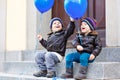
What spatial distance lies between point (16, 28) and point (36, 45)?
2.46 feet

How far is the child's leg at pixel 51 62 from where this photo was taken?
5.08 metres

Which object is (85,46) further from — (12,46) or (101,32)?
(12,46)

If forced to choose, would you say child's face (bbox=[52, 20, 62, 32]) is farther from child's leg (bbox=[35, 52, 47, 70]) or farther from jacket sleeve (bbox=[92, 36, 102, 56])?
jacket sleeve (bbox=[92, 36, 102, 56])

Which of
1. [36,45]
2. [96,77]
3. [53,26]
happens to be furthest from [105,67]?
[36,45]

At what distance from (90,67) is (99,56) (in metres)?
0.87

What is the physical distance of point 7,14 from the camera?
751 centimetres

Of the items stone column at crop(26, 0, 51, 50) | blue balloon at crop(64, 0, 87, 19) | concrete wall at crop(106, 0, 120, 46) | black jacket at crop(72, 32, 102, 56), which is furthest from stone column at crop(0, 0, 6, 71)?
blue balloon at crop(64, 0, 87, 19)

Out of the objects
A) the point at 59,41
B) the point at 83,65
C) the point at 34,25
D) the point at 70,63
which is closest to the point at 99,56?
the point at 59,41

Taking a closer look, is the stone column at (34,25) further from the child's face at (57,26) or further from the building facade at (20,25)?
the child's face at (57,26)

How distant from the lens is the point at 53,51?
5.39 metres

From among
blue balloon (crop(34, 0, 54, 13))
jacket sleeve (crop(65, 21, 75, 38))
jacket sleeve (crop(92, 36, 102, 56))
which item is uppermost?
blue balloon (crop(34, 0, 54, 13))

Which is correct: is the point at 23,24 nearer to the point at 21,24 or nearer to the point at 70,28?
the point at 21,24

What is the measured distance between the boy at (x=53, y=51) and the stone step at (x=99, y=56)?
61 centimetres

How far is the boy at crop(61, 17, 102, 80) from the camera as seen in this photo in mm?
4652
